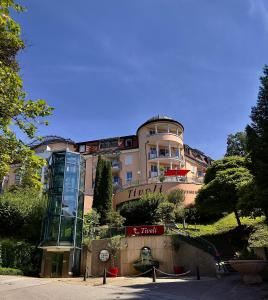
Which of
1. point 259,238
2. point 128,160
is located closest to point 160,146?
point 128,160

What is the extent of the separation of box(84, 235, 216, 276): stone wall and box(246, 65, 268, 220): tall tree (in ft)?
30.3

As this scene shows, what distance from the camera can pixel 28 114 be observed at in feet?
26.7

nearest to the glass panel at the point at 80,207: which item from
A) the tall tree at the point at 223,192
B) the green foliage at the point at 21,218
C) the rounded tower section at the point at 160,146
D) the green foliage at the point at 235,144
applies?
the green foliage at the point at 21,218

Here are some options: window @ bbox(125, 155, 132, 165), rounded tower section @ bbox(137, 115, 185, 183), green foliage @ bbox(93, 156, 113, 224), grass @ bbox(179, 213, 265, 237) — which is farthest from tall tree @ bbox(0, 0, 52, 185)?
window @ bbox(125, 155, 132, 165)

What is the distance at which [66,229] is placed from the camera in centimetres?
2648

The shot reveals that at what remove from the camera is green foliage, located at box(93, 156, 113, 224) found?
3708 centimetres

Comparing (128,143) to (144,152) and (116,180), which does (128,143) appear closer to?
(144,152)

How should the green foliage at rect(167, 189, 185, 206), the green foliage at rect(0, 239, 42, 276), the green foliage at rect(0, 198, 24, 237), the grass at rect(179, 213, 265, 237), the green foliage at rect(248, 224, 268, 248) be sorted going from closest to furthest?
the green foliage at rect(248, 224, 268, 248) < the green foliage at rect(0, 239, 42, 276) < the grass at rect(179, 213, 265, 237) < the green foliage at rect(0, 198, 24, 237) < the green foliage at rect(167, 189, 185, 206)

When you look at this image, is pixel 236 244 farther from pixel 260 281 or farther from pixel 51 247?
pixel 51 247

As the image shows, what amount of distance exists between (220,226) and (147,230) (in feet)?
30.9

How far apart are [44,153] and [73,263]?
26162 millimetres

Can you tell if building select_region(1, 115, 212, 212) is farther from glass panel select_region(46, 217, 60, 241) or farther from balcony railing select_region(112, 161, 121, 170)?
glass panel select_region(46, 217, 60, 241)

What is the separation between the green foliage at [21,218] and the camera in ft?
97.2

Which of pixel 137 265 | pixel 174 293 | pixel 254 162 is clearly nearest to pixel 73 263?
pixel 137 265
